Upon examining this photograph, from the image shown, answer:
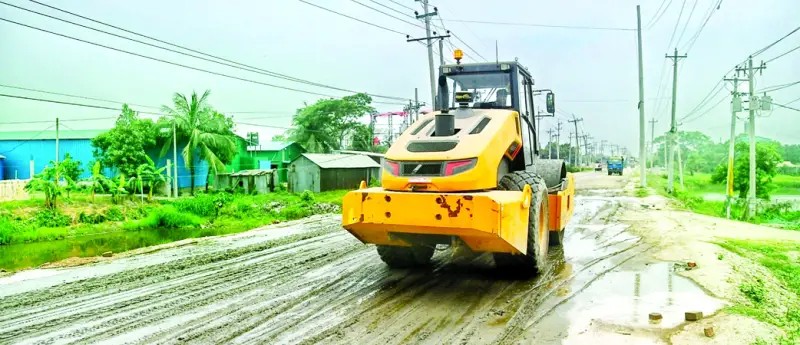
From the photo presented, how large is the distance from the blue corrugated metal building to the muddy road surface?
86.1 ft

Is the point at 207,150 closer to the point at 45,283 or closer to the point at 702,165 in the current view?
the point at 45,283

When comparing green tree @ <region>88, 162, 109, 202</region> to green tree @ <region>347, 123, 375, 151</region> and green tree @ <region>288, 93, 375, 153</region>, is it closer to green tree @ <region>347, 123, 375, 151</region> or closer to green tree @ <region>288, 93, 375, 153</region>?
green tree @ <region>288, 93, 375, 153</region>

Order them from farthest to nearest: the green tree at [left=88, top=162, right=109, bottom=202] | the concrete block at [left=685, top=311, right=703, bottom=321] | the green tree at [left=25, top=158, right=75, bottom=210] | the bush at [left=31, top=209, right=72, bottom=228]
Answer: the green tree at [left=88, top=162, right=109, bottom=202] → the green tree at [left=25, top=158, right=75, bottom=210] → the bush at [left=31, top=209, right=72, bottom=228] → the concrete block at [left=685, top=311, right=703, bottom=321]

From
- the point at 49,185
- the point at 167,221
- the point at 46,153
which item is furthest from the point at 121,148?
the point at 167,221

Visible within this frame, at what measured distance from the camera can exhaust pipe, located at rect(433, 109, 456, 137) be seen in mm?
6750

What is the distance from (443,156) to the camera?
6.24m

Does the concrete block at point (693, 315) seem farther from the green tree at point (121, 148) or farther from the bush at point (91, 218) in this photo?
the green tree at point (121, 148)

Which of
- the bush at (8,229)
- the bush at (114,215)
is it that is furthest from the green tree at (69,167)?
the bush at (8,229)

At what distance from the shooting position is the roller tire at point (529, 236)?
6617 millimetres

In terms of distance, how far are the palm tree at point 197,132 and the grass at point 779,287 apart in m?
27.6

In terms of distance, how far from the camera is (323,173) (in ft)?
102

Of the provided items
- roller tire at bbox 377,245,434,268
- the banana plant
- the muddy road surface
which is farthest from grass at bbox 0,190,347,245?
roller tire at bbox 377,245,434,268

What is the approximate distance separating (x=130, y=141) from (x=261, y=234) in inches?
758

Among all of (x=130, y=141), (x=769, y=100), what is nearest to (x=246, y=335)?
(x=130, y=141)
